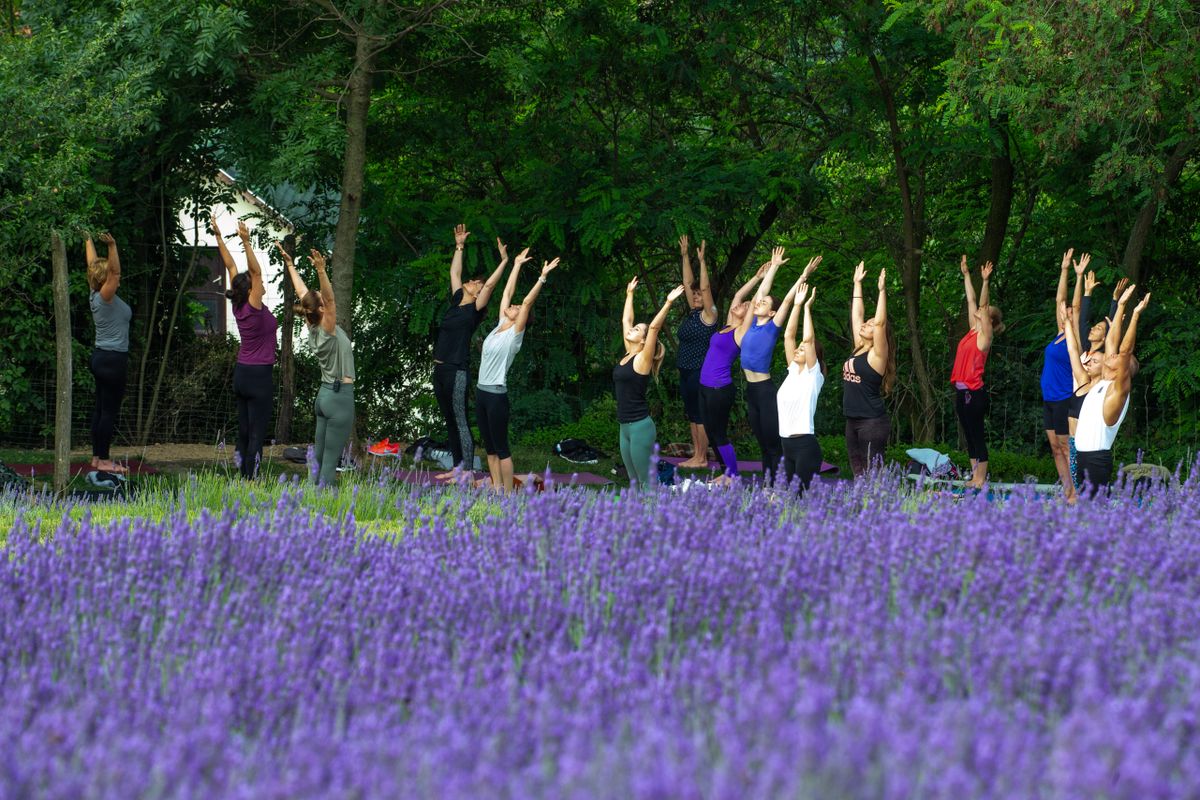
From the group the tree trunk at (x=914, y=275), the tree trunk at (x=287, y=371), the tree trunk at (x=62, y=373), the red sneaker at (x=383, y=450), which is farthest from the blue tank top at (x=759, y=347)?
the tree trunk at (x=287, y=371)

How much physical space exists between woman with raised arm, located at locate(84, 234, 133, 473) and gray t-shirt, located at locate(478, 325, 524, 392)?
3636mm

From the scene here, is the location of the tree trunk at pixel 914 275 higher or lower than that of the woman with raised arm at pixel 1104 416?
higher

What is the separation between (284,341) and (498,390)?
6.88 meters

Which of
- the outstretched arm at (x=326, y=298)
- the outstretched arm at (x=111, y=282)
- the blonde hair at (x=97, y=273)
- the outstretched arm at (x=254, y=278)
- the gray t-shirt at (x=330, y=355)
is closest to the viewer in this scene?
the outstretched arm at (x=326, y=298)

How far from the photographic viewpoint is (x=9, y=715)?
12.0ft

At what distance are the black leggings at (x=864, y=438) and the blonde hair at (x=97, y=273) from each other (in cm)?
690

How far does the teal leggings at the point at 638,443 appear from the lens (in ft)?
35.1

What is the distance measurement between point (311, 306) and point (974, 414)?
Answer: 7.00 metres

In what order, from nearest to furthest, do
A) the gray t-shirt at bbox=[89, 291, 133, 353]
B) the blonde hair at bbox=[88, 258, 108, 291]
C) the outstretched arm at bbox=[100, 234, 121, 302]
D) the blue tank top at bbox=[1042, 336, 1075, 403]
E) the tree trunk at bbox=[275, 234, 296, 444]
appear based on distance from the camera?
the outstretched arm at bbox=[100, 234, 121, 302] < the blonde hair at bbox=[88, 258, 108, 291] < the gray t-shirt at bbox=[89, 291, 133, 353] < the blue tank top at bbox=[1042, 336, 1075, 403] < the tree trunk at bbox=[275, 234, 296, 444]

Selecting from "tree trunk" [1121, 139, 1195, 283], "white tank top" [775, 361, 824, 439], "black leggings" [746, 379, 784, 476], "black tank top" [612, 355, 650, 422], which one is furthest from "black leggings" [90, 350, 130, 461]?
"tree trunk" [1121, 139, 1195, 283]

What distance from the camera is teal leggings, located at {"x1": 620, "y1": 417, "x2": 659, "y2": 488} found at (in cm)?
1070

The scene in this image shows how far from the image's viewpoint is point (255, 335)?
36.7ft

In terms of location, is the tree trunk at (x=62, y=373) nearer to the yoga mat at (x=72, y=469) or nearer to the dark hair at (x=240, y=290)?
the dark hair at (x=240, y=290)

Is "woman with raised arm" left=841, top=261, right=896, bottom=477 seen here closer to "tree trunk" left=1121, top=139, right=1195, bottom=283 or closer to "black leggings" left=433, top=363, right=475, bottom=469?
"black leggings" left=433, top=363, right=475, bottom=469
